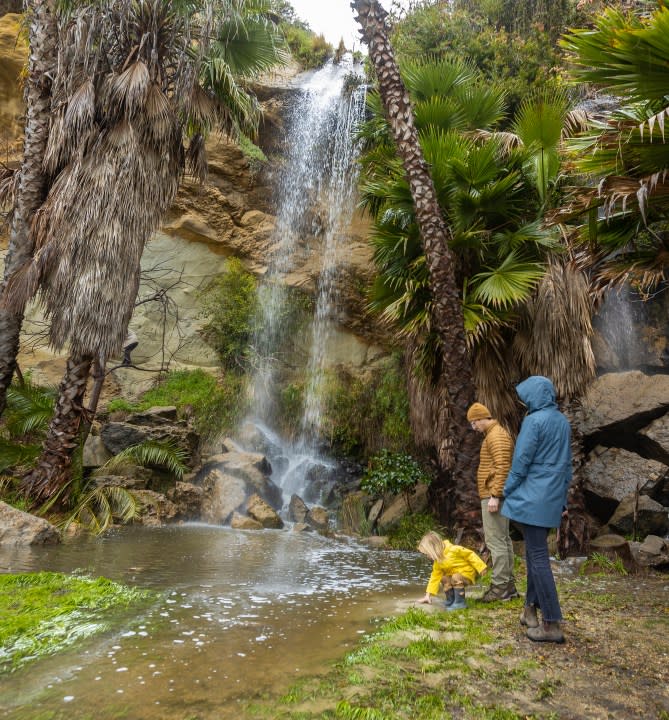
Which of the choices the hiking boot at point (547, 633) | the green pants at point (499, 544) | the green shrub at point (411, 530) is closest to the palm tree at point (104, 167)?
the green shrub at point (411, 530)

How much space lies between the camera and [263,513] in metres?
9.13

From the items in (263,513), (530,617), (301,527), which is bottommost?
(301,527)

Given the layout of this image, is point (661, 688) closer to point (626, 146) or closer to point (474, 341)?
point (626, 146)

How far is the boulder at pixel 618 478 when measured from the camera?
870 cm

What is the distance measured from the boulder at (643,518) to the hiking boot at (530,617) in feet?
17.0

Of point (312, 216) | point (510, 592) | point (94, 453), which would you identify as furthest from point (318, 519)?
point (312, 216)

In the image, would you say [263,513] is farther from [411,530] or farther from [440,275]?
[440,275]

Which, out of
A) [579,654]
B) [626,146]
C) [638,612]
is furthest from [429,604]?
[626,146]

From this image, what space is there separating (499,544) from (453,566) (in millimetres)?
412

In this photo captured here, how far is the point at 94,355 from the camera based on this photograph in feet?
26.8

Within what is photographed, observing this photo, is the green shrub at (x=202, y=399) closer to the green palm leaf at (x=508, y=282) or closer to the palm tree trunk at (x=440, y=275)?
the palm tree trunk at (x=440, y=275)

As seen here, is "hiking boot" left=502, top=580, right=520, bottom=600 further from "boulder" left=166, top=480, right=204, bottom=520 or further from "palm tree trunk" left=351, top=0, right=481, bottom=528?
"boulder" left=166, top=480, right=204, bottom=520

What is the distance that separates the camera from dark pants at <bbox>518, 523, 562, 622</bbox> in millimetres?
3551

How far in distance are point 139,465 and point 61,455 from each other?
1.77 m
